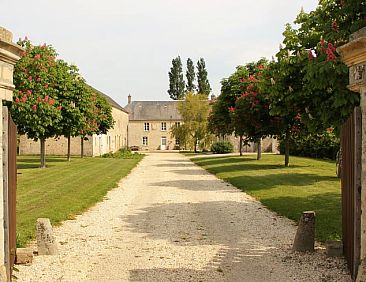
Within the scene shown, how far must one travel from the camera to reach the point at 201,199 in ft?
47.1

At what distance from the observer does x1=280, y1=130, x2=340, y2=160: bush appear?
3606 centimetres

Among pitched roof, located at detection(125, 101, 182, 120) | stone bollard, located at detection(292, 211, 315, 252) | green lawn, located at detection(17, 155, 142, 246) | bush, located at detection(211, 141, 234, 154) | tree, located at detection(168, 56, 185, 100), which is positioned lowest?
green lawn, located at detection(17, 155, 142, 246)

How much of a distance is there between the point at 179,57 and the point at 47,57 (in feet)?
216

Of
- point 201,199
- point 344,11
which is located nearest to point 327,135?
point 201,199

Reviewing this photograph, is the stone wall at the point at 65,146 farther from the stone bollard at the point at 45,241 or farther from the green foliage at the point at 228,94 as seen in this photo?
the stone bollard at the point at 45,241

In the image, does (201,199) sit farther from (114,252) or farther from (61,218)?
(114,252)

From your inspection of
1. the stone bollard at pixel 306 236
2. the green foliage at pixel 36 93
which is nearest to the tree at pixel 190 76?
the green foliage at pixel 36 93

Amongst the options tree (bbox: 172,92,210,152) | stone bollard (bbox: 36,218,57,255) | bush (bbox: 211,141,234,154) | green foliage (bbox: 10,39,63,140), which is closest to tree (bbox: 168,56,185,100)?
tree (bbox: 172,92,210,152)

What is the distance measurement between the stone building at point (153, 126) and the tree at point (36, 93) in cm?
4725

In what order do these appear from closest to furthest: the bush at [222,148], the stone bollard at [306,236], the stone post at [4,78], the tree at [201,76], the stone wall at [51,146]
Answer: the stone post at [4,78] → the stone bollard at [306,236] → the stone wall at [51,146] → the bush at [222,148] → the tree at [201,76]

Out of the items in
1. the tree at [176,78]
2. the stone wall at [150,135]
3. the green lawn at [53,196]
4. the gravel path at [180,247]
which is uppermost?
the tree at [176,78]

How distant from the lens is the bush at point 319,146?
36062 mm

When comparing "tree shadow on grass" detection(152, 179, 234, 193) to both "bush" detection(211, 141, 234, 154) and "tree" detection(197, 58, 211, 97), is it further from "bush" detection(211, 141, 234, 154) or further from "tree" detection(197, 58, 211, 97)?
"tree" detection(197, 58, 211, 97)

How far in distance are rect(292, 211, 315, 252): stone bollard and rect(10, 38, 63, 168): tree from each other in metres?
18.1
